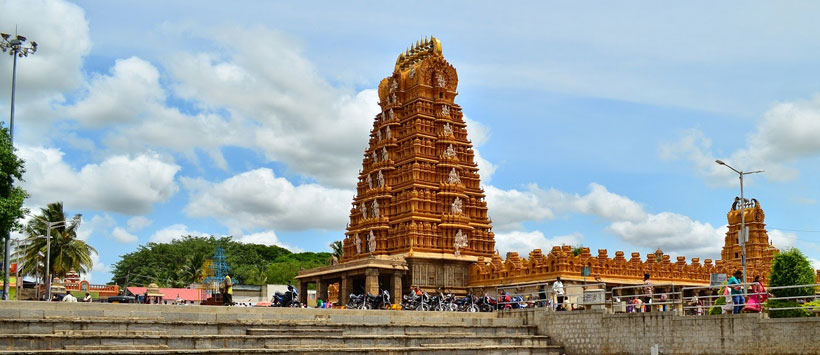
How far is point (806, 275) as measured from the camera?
2552 centimetres

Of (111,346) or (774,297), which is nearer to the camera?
(111,346)

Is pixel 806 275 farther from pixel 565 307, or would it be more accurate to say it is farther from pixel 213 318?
pixel 213 318

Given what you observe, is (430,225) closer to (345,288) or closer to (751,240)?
(345,288)

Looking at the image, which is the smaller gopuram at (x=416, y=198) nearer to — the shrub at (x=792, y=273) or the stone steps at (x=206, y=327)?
the stone steps at (x=206, y=327)

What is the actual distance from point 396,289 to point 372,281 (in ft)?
5.71

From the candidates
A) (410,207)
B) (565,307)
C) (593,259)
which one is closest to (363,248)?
(410,207)

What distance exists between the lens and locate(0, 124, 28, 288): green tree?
2936 cm

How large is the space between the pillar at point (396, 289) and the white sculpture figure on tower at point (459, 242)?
4821mm

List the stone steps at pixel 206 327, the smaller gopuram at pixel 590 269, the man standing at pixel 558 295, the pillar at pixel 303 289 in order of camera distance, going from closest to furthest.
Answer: the stone steps at pixel 206 327
the man standing at pixel 558 295
the smaller gopuram at pixel 590 269
the pillar at pixel 303 289

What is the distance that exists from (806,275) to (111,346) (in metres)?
21.2

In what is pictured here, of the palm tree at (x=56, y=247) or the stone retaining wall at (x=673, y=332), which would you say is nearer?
the stone retaining wall at (x=673, y=332)

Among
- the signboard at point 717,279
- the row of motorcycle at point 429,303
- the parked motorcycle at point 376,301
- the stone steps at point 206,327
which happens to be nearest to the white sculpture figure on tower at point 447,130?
the row of motorcycle at point 429,303

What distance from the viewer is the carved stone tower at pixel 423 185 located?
161 ft

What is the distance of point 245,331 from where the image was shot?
24.2 meters
